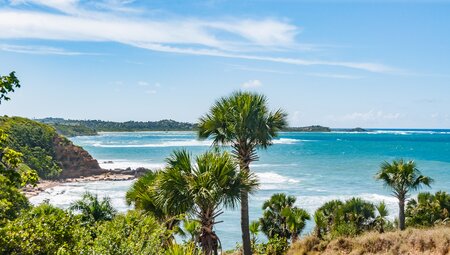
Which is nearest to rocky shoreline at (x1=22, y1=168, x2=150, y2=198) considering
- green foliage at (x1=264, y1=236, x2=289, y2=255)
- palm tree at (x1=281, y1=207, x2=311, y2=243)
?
palm tree at (x1=281, y1=207, x2=311, y2=243)

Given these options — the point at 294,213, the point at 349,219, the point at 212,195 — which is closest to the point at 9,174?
the point at 212,195

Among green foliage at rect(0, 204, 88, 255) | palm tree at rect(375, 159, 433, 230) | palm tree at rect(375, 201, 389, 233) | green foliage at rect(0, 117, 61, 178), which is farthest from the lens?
green foliage at rect(0, 117, 61, 178)

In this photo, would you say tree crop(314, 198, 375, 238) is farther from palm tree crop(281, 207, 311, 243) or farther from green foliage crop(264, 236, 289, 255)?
green foliage crop(264, 236, 289, 255)

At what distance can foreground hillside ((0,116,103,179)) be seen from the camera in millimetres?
81562

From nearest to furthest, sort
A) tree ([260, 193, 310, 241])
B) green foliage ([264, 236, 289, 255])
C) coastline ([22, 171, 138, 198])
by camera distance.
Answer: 1. green foliage ([264, 236, 289, 255])
2. tree ([260, 193, 310, 241])
3. coastline ([22, 171, 138, 198])

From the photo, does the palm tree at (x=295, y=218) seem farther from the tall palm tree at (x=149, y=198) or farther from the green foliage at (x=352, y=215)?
the tall palm tree at (x=149, y=198)

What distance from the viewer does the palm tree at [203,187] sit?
1253 centimetres

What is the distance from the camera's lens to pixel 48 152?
89375 millimetres

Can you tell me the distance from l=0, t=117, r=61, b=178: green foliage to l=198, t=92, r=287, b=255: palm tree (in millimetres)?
66205

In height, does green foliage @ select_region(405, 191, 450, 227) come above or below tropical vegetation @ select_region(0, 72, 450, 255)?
below

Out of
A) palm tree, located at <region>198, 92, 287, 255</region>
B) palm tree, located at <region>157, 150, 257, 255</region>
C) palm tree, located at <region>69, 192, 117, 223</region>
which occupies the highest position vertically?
palm tree, located at <region>198, 92, 287, 255</region>

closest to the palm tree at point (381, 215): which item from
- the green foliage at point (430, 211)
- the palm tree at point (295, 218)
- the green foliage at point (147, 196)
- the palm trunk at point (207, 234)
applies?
the green foliage at point (430, 211)

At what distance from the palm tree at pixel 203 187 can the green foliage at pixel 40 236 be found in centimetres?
308

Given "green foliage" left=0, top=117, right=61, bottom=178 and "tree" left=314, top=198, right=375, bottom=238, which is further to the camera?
"green foliage" left=0, top=117, right=61, bottom=178
